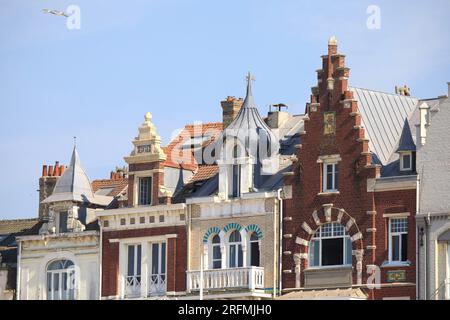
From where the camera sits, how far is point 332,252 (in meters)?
106

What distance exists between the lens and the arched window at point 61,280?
11569 centimetres

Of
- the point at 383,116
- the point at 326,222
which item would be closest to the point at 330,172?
the point at 326,222

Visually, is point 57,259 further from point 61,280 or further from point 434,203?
point 434,203

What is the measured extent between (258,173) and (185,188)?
4911 mm

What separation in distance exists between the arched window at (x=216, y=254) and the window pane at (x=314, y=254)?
5.48 m

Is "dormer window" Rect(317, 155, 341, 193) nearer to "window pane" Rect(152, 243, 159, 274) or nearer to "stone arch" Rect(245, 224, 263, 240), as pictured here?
"stone arch" Rect(245, 224, 263, 240)

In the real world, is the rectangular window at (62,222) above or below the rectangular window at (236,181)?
below

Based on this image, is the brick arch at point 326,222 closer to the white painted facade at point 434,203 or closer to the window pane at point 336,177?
the window pane at point 336,177

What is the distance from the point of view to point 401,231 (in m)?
104

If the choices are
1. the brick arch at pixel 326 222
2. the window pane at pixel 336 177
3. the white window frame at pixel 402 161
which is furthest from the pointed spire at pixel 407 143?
the brick arch at pixel 326 222

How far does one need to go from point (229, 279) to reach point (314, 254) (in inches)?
177

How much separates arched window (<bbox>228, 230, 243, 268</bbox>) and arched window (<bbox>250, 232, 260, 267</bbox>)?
65cm

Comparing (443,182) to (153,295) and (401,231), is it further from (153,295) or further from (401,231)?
(153,295)
